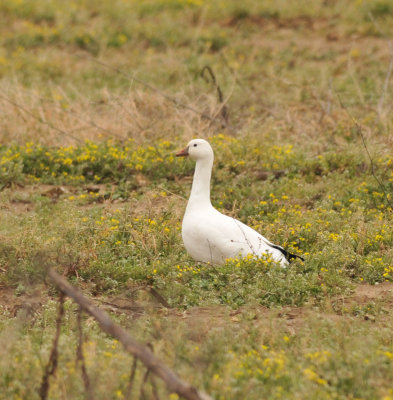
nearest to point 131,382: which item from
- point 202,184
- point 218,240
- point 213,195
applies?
point 218,240

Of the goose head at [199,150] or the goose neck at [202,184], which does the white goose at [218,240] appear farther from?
the goose head at [199,150]

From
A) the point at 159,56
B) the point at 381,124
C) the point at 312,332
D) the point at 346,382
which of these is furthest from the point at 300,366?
the point at 159,56

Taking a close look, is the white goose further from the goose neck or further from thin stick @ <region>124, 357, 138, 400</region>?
thin stick @ <region>124, 357, 138, 400</region>

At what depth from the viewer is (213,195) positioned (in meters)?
8.21

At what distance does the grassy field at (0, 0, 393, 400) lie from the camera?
4.32 metres

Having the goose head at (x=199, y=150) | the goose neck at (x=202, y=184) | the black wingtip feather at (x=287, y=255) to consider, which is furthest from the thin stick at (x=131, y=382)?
the goose head at (x=199, y=150)

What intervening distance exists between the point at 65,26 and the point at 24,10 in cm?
126

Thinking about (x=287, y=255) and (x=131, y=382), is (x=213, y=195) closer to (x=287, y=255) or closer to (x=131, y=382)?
(x=287, y=255)

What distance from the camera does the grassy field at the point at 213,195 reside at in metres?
4.32

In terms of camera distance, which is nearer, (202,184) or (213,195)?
(202,184)

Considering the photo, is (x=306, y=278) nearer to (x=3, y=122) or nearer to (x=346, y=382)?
(x=346, y=382)

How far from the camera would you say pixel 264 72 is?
13.0m

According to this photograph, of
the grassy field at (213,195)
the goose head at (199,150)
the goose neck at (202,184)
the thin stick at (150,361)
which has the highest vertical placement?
the thin stick at (150,361)

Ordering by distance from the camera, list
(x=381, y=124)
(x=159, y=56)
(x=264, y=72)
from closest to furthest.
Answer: (x=381, y=124)
(x=264, y=72)
(x=159, y=56)
